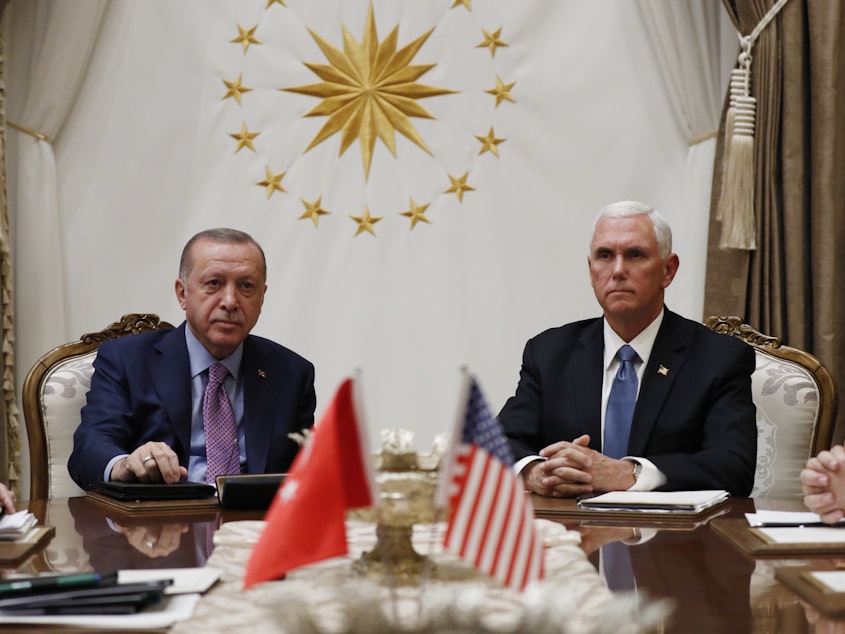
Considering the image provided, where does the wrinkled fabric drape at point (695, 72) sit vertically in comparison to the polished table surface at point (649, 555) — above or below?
above

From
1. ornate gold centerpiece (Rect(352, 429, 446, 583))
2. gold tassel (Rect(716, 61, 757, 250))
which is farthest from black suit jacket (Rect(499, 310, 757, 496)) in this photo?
ornate gold centerpiece (Rect(352, 429, 446, 583))

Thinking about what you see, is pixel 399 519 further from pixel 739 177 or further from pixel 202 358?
pixel 739 177

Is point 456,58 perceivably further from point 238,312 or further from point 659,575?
point 659,575

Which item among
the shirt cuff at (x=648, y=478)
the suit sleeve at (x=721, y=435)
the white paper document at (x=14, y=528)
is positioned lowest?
the white paper document at (x=14, y=528)

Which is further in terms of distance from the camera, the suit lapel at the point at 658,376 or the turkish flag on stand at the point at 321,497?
the suit lapel at the point at 658,376

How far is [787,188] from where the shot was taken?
179 inches

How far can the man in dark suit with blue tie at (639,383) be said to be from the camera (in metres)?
3.16

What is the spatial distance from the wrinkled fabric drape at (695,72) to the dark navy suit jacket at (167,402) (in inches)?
85.4

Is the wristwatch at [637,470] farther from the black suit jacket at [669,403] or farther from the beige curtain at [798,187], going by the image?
the beige curtain at [798,187]

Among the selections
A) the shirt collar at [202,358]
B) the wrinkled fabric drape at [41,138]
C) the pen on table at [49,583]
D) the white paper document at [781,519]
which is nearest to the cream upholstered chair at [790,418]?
the white paper document at [781,519]

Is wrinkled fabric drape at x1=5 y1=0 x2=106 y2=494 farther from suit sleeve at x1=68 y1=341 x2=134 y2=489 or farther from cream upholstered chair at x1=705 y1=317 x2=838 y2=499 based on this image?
cream upholstered chair at x1=705 y1=317 x2=838 y2=499

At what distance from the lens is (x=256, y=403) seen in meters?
3.46

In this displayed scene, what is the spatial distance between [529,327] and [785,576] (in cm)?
321

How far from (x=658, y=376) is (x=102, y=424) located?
1686 mm
